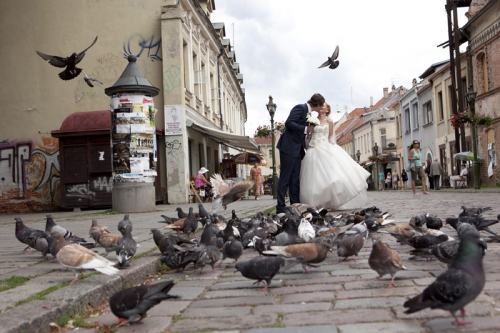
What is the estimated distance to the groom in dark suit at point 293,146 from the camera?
11.8 metres

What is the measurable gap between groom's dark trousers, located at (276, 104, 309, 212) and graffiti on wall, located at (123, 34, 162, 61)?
1244cm

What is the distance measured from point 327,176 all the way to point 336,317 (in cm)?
863

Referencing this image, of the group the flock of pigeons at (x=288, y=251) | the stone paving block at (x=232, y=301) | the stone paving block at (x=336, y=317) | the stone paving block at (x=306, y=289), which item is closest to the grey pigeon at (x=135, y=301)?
the flock of pigeons at (x=288, y=251)

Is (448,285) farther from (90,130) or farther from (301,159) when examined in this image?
(90,130)

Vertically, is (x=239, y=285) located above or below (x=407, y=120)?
below

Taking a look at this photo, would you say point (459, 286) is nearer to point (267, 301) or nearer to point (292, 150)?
point (267, 301)

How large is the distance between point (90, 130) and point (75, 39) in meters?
5.05

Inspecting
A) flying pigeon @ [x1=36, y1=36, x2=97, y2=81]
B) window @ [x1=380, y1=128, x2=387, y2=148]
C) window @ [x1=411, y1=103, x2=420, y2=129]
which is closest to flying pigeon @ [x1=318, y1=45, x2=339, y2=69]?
flying pigeon @ [x1=36, y1=36, x2=97, y2=81]

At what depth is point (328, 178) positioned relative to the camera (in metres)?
12.3

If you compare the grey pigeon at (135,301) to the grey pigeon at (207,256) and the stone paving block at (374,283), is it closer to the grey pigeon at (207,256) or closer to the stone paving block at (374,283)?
the stone paving block at (374,283)

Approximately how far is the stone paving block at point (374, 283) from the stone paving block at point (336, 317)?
0.84 metres

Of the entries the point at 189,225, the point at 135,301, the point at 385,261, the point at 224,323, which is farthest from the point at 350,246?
the point at 189,225

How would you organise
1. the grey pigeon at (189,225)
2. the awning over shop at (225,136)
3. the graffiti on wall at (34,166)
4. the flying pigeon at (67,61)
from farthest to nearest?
the awning over shop at (225,136), the graffiti on wall at (34,166), the flying pigeon at (67,61), the grey pigeon at (189,225)

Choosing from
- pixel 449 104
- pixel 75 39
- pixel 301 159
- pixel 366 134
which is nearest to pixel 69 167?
pixel 75 39
